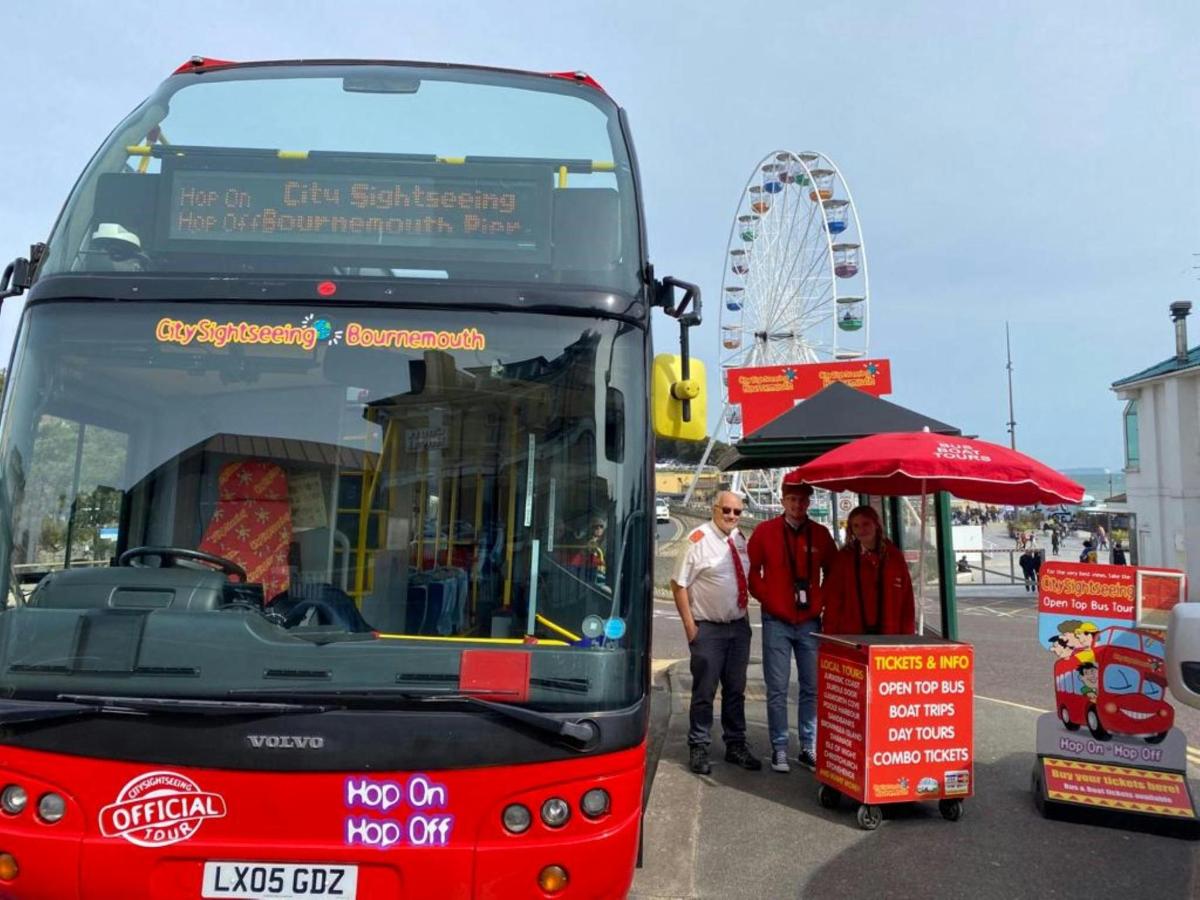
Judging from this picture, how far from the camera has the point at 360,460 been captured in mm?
2902

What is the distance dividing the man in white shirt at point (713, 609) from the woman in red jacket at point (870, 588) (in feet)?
1.91

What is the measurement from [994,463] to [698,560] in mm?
1738

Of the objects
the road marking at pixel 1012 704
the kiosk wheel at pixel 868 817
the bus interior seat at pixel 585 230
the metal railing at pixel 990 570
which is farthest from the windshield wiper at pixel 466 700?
the metal railing at pixel 990 570

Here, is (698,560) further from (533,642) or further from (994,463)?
(533,642)

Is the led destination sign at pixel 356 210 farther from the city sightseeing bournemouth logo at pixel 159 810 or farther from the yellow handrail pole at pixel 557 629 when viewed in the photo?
the city sightseeing bournemouth logo at pixel 159 810

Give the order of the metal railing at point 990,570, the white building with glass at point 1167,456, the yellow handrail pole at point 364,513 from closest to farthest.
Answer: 1. the yellow handrail pole at point 364,513
2. the white building with glass at point 1167,456
3. the metal railing at point 990,570

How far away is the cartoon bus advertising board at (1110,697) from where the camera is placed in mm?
4664

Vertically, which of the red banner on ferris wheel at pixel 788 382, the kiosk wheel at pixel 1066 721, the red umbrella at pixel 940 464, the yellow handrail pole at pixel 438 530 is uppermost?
the red banner on ferris wheel at pixel 788 382

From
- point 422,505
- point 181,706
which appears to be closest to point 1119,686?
point 422,505

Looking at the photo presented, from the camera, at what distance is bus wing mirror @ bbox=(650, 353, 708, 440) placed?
3111 mm

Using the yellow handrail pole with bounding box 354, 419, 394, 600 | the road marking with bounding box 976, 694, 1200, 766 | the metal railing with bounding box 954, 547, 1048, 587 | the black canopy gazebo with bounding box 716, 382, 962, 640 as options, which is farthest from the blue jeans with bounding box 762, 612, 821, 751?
the metal railing with bounding box 954, 547, 1048, 587

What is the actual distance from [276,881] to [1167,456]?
90.4 ft

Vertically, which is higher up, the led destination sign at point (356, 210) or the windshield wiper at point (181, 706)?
the led destination sign at point (356, 210)

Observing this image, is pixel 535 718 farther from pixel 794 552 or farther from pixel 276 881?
pixel 794 552
